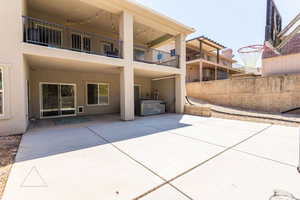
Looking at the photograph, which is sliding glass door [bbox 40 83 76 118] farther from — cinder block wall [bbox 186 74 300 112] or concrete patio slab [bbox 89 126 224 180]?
cinder block wall [bbox 186 74 300 112]

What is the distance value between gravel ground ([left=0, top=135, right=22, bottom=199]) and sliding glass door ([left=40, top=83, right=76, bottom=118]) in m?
3.88

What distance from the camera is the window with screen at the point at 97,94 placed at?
30.8ft

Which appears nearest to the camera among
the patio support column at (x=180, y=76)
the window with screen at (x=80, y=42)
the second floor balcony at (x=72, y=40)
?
the second floor balcony at (x=72, y=40)

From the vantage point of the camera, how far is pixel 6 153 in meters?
3.27

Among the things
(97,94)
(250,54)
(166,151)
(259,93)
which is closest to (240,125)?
(166,151)

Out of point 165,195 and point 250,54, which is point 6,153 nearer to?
point 165,195

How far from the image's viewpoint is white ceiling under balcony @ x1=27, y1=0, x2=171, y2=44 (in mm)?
6838

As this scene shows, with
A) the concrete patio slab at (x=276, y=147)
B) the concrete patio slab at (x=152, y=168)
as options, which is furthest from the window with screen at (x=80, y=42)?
the concrete patio slab at (x=276, y=147)

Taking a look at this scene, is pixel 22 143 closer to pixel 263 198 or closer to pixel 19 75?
pixel 19 75

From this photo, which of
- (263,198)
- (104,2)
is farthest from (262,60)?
(263,198)

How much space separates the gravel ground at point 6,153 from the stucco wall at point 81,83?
3.87m

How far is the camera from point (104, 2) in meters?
6.43

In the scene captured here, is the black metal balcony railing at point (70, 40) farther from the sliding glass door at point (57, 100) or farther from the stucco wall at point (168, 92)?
the stucco wall at point (168, 92)

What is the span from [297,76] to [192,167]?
33.7 ft
